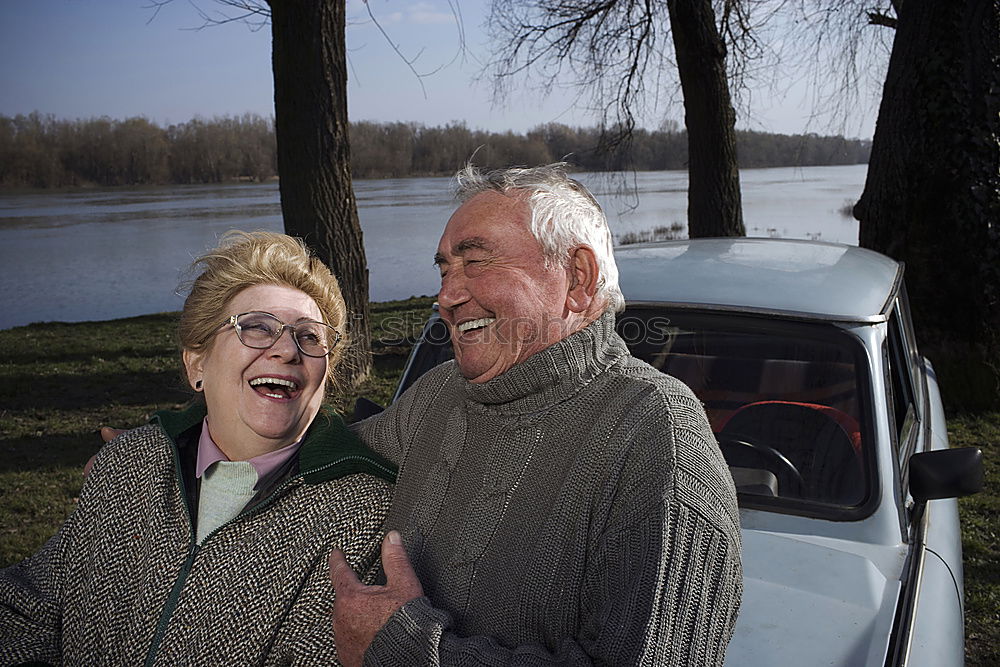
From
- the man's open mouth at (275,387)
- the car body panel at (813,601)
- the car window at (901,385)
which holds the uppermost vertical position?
the man's open mouth at (275,387)

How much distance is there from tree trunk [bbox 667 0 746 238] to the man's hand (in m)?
10.3

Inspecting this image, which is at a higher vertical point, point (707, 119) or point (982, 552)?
point (707, 119)

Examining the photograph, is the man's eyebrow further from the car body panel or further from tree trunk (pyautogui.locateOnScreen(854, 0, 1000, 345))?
tree trunk (pyautogui.locateOnScreen(854, 0, 1000, 345))

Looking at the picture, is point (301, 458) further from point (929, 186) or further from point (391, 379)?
point (929, 186)

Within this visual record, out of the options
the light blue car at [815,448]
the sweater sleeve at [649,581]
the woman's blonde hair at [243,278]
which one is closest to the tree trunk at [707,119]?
the light blue car at [815,448]

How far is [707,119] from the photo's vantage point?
11781mm

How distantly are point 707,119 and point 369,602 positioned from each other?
11048 millimetres

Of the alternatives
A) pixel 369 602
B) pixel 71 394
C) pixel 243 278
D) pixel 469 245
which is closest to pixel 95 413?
pixel 71 394

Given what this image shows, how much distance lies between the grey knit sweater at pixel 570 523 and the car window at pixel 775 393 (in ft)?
3.42

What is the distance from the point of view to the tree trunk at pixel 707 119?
11633 mm

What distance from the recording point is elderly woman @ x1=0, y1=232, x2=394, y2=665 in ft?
6.98

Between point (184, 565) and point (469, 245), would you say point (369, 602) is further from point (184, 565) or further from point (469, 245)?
point (469, 245)

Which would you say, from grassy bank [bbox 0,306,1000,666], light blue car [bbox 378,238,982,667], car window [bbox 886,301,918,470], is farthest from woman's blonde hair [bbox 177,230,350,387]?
car window [bbox 886,301,918,470]

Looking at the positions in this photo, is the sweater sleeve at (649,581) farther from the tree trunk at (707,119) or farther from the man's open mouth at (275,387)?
the tree trunk at (707,119)
